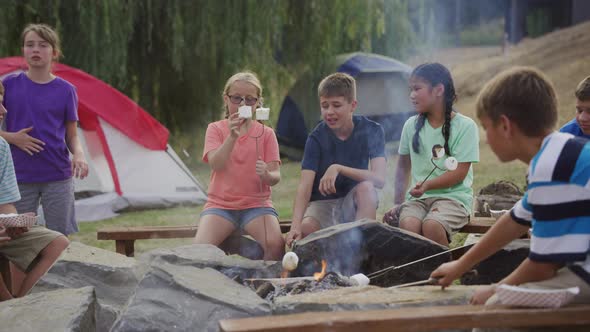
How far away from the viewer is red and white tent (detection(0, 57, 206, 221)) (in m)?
9.12

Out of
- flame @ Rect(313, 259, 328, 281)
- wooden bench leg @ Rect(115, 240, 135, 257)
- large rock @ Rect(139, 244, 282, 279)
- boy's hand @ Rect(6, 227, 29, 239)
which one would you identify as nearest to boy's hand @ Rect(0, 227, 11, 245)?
boy's hand @ Rect(6, 227, 29, 239)

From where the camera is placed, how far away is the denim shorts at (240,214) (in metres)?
4.97

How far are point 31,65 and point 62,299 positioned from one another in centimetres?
210

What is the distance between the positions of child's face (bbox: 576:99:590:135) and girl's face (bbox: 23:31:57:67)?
317cm

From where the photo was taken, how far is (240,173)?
5.09m

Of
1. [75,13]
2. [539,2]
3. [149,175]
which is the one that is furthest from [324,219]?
[539,2]

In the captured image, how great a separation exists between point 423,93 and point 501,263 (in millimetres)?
1223

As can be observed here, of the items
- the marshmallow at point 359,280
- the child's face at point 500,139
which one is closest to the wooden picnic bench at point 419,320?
the child's face at point 500,139

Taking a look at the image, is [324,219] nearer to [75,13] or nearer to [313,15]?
[75,13]

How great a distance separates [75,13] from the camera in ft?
34.4

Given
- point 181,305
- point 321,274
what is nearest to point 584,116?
point 321,274

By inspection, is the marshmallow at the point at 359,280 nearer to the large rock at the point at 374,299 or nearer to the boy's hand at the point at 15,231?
the large rock at the point at 374,299

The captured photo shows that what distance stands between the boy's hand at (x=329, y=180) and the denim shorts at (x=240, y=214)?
1.25 feet

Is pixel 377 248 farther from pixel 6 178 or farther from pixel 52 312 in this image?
pixel 6 178
